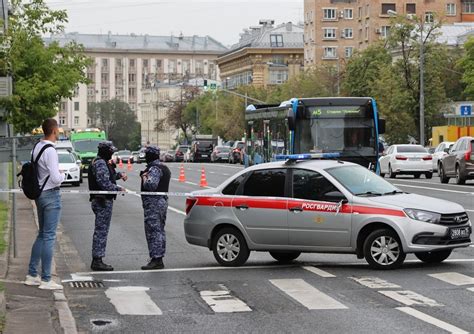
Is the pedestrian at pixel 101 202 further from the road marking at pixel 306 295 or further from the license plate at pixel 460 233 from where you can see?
the license plate at pixel 460 233

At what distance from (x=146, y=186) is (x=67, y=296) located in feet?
9.90

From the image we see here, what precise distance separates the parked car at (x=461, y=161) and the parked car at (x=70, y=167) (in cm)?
1414

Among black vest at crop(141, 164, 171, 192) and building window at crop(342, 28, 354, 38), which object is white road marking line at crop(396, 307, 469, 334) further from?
building window at crop(342, 28, 354, 38)

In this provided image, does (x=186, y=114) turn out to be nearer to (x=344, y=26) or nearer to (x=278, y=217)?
(x=344, y=26)

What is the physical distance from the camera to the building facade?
151m

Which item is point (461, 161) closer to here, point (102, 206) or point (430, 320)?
point (102, 206)

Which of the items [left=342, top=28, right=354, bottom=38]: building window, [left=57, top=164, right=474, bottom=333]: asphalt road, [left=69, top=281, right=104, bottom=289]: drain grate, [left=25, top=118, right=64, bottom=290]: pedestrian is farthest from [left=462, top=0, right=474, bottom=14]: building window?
[left=25, top=118, right=64, bottom=290]: pedestrian

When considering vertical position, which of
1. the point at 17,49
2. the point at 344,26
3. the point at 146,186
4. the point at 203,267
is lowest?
the point at 203,267

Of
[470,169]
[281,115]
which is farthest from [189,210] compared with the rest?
[470,169]

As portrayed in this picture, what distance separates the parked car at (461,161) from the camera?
41188mm

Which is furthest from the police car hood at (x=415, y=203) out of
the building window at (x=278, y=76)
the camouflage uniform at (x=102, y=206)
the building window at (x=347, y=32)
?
the building window at (x=278, y=76)

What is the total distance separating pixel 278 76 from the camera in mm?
151000

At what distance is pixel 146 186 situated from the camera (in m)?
16.5

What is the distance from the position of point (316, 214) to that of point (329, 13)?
127 metres
